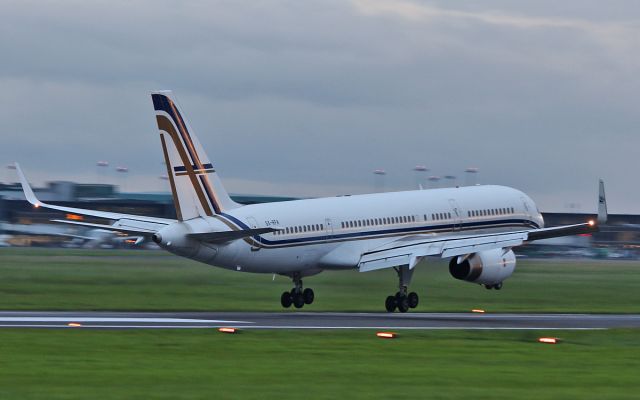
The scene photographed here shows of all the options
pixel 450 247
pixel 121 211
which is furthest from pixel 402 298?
pixel 121 211

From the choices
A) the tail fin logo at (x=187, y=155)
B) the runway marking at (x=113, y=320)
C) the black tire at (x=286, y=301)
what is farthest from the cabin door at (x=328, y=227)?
the runway marking at (x=113, y=320)

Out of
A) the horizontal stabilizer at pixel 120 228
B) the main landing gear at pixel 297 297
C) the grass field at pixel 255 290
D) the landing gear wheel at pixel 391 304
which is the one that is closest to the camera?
the horizontal stabilizer at pixel 120 228

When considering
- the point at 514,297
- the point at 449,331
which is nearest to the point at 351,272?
the point at 514,297

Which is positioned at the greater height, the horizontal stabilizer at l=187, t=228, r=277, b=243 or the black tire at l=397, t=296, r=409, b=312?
the horizontal stabilizer at l=187, t=228, r=277, b=243

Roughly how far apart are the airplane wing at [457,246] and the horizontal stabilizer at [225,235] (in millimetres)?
6381

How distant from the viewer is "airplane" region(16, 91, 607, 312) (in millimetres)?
46875

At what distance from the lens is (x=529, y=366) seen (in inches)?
1123

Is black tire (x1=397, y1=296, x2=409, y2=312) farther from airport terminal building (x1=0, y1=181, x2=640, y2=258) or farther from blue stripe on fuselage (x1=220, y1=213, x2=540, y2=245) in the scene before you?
airport terminal building (x1=0, y1=181, x2=640, y2=258)

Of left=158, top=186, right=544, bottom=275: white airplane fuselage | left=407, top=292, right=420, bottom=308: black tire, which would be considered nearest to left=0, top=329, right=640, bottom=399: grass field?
left=158, top=186, right=544, bottom=275: white airplane fuselage

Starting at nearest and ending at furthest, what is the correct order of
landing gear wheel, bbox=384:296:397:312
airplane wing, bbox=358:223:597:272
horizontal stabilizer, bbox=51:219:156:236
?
horizontal stabilizer, bbox=51:219:156:236
airplane wing, bbox=358:223:597:272
landing gear wheel, bbox=384:296:397:312

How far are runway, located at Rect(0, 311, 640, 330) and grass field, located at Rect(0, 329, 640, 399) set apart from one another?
9.91 feet

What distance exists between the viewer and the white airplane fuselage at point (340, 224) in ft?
153

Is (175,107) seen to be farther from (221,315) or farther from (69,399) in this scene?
(69,399)

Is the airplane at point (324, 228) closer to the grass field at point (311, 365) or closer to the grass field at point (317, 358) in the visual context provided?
the grass field at point (317, 358)
